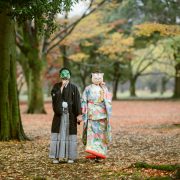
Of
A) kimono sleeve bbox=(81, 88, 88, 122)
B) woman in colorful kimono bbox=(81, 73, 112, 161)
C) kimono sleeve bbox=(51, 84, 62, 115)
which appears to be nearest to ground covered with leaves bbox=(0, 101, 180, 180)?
woman in colorful kimono bbox=(81, 73, 112, 161)

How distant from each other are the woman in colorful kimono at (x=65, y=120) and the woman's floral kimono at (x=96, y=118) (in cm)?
21

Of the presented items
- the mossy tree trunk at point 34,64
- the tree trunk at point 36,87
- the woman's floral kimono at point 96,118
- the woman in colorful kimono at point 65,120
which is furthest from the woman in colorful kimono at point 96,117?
the tree trunk at point 36,87

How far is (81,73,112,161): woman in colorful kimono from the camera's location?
8367 millimetres

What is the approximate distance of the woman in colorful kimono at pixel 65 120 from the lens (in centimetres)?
818

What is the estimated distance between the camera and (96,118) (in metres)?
8.36

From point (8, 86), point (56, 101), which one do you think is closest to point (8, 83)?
point (8, 86)

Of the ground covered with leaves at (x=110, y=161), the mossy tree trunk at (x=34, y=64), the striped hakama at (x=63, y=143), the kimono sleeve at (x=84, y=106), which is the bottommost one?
the ground covered with leaves at (x=110, y=161)

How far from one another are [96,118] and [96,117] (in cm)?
2

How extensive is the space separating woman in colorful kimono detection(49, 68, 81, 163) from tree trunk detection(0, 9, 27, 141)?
3.10 m

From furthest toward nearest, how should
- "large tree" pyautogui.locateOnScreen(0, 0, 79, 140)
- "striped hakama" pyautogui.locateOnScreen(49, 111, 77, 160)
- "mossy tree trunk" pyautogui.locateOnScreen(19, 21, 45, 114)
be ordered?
"mossy tree trunk" pyautogui.locateOnScreen(19, 21, 45, 114), "large tree" pyautogui.locateOnScreen(0, 0, 79, 140), "striped hakama" pyautogui.locateOnScreen(49, 111, 77, 160)

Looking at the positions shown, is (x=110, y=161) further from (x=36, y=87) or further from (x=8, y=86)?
(x=36, y=87)

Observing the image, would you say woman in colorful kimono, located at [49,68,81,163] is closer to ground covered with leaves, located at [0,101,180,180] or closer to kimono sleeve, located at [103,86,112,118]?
ground covered with leaves, located at [0,101,180,180]

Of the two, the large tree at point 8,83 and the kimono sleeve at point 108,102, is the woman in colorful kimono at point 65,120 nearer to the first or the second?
the kimono sleeve at point 108,102

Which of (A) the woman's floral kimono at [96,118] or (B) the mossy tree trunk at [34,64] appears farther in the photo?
(B) the mossy tree trunk at [34,64]
